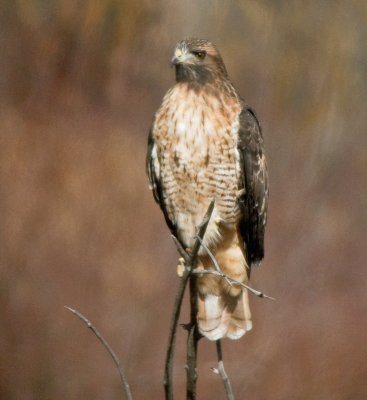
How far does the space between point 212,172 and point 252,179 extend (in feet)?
0.43

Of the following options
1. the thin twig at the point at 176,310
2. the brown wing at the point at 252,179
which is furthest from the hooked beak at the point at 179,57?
the thin twig at the point at 176,310

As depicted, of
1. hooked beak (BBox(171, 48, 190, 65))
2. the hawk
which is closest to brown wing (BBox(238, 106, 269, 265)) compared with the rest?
the hawk

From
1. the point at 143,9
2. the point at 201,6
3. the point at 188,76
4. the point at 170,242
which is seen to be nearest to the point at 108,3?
the point at 143,9

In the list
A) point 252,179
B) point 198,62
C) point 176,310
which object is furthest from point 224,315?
point 176,310

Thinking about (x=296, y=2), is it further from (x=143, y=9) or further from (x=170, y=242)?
(x=170, y=242)

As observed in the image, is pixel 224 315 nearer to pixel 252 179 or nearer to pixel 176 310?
pixel 252 179

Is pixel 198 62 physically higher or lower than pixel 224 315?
higher

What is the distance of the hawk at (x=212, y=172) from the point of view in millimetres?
2305

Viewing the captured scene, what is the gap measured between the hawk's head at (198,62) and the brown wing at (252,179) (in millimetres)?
132

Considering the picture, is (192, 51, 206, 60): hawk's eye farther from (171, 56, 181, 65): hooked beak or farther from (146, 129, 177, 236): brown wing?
(146, 129, 177, 236): brown wing

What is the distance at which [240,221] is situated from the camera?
2451mm

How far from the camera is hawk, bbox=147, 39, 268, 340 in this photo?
2305 mm

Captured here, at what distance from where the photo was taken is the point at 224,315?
8.01ft

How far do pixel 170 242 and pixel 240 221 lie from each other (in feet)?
4.02
